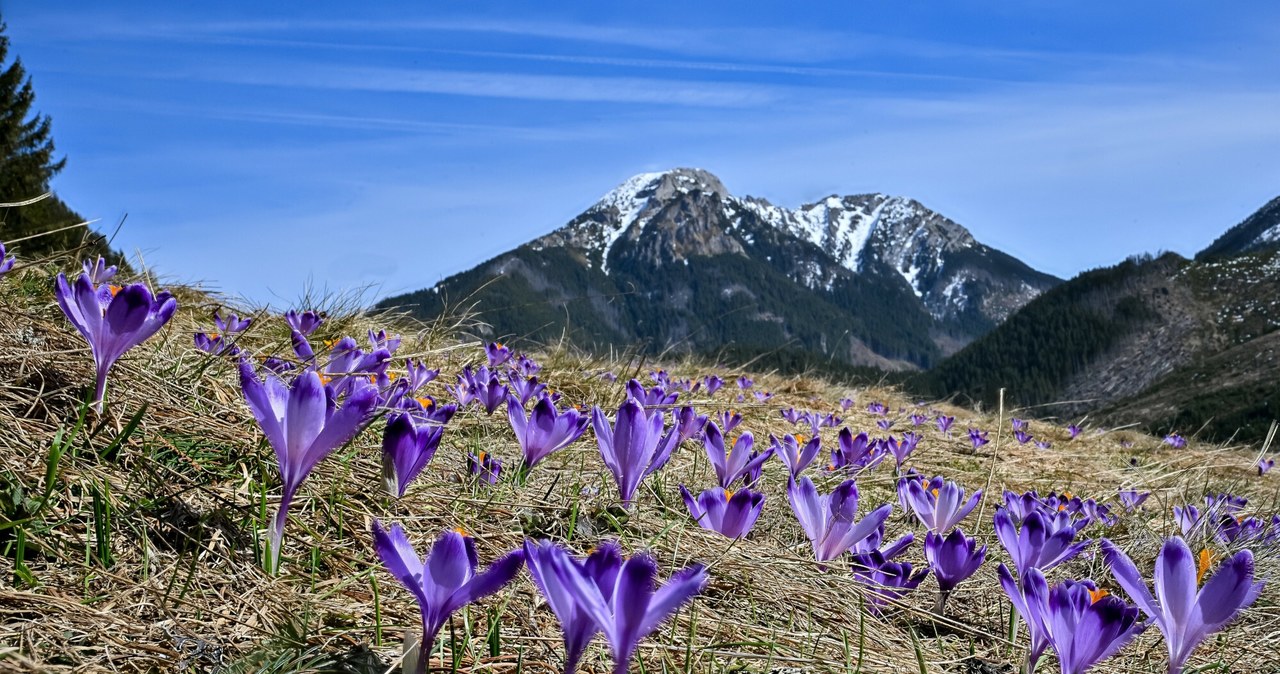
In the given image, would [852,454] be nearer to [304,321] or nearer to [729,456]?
[729,456]

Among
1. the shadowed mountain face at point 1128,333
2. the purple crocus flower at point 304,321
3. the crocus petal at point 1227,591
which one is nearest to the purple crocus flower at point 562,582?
the crocus petal at point 1227,591

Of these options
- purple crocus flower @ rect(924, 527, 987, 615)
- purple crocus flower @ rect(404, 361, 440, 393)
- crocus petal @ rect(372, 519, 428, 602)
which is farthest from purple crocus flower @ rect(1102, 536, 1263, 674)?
purple crocus flower @ rect(404, 361, 440, 393)

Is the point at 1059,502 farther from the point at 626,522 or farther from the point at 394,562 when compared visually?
the point at 394,562

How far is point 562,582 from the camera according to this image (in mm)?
888

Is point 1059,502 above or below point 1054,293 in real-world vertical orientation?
below

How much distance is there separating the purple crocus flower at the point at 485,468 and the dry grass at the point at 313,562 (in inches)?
A: 2.0

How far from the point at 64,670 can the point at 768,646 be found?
111 centimetres

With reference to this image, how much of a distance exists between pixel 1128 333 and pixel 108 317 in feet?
453

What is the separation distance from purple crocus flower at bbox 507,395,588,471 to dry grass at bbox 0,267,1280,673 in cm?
13

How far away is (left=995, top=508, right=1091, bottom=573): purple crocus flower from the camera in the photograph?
189 cm

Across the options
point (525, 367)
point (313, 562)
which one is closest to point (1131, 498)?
point (525, 367)

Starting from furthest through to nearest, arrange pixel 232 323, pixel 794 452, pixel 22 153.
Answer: pixel 22 153 < pixel 232 323 < pixel 794 452

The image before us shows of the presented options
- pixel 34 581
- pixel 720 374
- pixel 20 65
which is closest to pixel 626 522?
pixel 34 581

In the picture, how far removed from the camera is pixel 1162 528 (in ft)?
11.7
